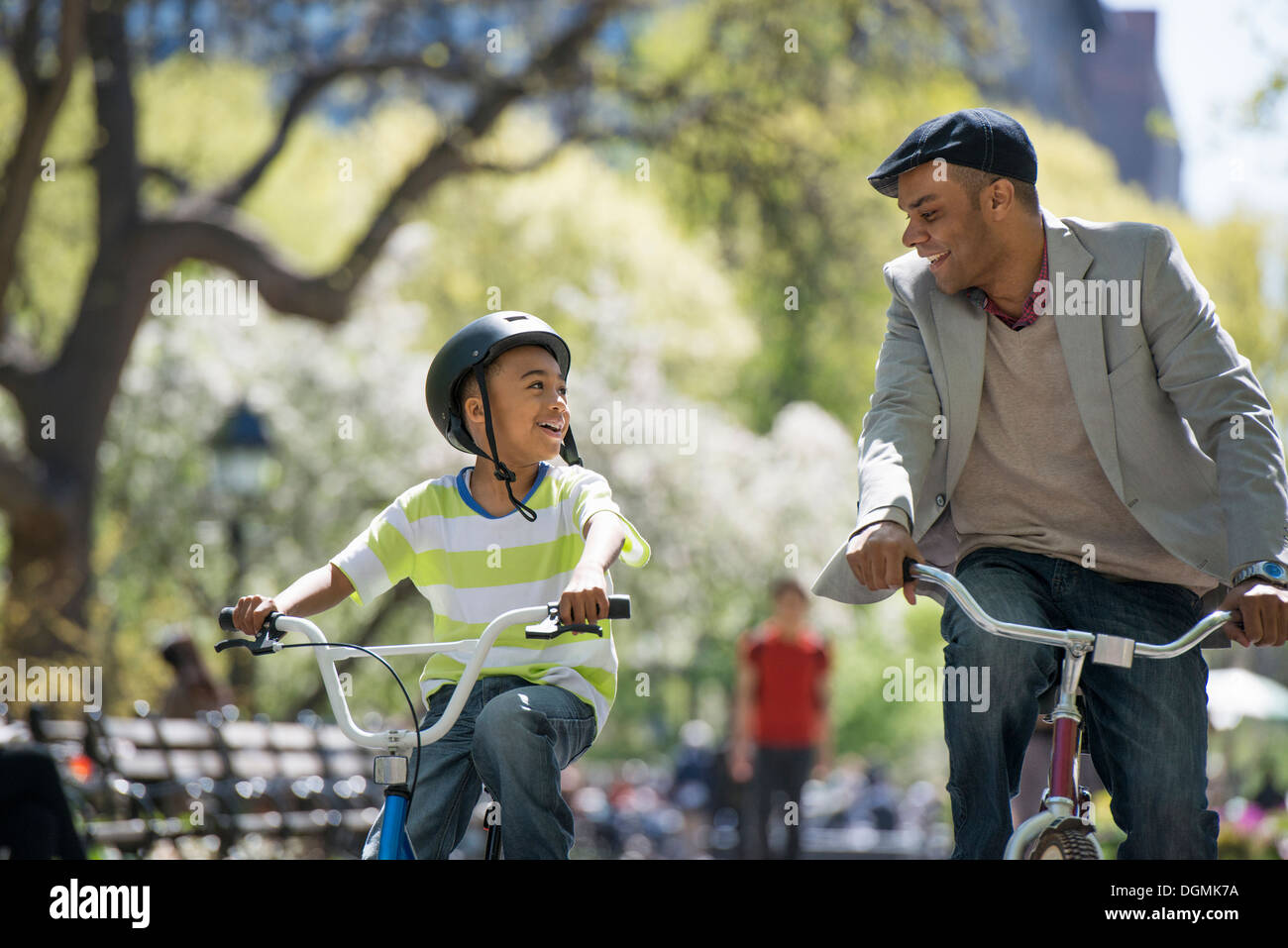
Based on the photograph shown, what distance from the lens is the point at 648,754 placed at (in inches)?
1750

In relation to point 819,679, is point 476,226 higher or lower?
higher

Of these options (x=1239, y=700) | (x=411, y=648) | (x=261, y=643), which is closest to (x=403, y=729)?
(x=411, y=648)

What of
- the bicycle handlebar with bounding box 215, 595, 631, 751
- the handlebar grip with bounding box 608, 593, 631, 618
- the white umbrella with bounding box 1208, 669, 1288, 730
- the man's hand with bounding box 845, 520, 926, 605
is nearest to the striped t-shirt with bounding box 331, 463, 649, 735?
the bicycle handlebar with bounding box 215, 595, 631, 751

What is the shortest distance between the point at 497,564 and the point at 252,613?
0.63 meters

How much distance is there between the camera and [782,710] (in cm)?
924

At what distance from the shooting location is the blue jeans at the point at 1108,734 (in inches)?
133

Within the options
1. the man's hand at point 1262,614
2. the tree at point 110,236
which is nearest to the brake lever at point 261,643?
the man's hand at point 1262,614

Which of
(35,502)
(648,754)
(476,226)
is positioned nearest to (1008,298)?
(35,502)

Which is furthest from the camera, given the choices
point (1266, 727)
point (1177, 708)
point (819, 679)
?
point (1266, 727)

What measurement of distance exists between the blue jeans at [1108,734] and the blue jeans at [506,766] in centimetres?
88

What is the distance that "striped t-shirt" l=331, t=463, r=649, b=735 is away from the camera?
3.78m

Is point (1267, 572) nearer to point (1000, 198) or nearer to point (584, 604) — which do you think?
point (1000, 198)

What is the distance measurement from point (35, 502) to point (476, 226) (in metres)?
11.5
